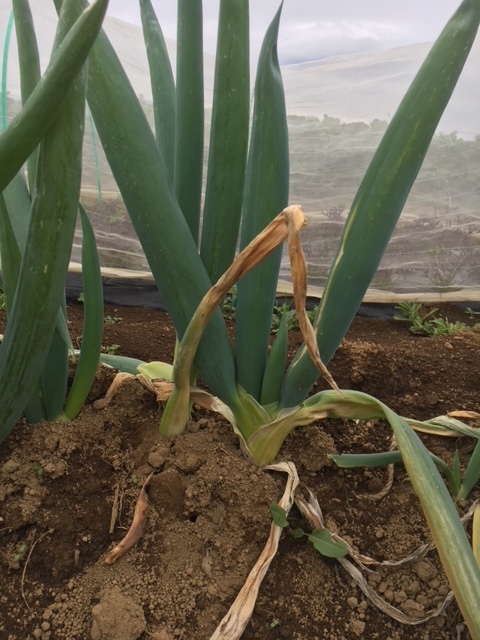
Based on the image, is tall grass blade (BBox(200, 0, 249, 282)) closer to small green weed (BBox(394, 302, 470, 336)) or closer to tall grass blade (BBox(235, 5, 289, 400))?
tall grass blade (BBox(235, 5, 289, 400))

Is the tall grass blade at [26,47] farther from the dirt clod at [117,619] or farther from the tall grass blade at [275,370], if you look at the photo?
the dirt clod at [117,619]

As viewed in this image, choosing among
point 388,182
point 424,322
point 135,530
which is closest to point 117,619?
point 135,530

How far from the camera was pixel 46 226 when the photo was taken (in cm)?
63

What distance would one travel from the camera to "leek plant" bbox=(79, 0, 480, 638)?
68 centimetres

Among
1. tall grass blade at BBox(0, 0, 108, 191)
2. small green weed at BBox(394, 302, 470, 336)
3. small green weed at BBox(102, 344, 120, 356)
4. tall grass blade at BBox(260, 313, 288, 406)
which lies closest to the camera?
tall grass blade at BBox(0, 0, 108, 191)

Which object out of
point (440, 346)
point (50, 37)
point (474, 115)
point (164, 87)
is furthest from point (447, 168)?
point (164, 87)

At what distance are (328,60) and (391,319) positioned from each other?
1395 mm

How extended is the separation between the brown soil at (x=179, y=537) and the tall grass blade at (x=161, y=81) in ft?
1.41

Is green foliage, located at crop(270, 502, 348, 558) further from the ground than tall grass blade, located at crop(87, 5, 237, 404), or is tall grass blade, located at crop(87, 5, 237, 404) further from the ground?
tall grass blade, located at crop(87, 5, 237, 404)

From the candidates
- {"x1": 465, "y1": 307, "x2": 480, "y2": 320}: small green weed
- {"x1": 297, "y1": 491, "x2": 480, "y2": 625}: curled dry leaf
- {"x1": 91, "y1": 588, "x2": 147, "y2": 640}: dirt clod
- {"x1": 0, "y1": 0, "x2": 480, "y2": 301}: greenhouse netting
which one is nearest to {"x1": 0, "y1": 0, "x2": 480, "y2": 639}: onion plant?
{"x1": 297, "y1": 491, "x2": 480, "y2": 625}: curled dry leaf

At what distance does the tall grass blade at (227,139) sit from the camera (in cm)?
75

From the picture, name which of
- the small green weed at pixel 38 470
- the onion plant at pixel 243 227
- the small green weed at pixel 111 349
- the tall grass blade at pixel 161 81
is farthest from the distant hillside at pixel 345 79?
the small green weed at pixel 38 470

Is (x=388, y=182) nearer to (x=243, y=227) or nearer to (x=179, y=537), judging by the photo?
(x=243, y=227)

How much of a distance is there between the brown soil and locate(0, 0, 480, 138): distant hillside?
227 cm
